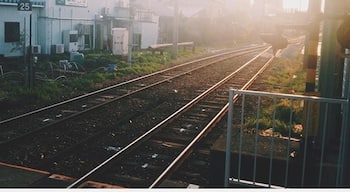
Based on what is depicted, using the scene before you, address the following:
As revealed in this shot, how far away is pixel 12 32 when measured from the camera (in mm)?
22047

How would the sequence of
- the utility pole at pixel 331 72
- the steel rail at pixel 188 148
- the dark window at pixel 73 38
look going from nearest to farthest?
the utility pole at pixel 331 72 → the steel rail at pixel 188 148 → the dark window at pixel 73 38

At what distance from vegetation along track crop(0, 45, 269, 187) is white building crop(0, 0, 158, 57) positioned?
393 inches

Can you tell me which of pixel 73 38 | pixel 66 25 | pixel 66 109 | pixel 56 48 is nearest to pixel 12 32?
pixel 56 48

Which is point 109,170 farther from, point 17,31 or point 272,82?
point 17,31

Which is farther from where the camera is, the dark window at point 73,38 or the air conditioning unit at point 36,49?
the dark window at point 73,38

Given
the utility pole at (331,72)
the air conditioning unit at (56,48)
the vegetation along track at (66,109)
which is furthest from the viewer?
the air conditioning unit at (56,48)

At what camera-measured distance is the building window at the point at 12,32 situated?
2170 cm

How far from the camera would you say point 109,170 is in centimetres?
656

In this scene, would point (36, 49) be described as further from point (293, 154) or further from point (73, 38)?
point (293, 154)

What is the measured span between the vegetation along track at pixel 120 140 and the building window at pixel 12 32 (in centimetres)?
1132

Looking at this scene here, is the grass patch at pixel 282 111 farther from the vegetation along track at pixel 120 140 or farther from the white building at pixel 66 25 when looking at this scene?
the white building at pixel 66 25

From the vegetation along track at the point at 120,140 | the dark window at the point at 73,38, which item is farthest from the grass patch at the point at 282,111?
the dark window at the point at 73,38

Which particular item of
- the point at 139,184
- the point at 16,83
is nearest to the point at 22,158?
the point at 139,184

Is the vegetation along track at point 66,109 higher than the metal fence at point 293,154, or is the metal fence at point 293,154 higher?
the metal fence at point 293,154
